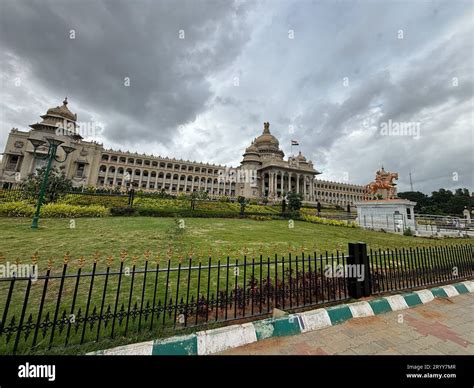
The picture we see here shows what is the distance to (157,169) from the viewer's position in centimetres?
6944

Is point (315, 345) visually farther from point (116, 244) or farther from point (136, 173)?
point (136, 173)

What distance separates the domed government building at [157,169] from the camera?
169ft

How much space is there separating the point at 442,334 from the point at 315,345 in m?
2.15

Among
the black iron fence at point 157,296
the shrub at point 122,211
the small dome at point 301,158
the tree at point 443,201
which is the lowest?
the black iron fence at point 157,296

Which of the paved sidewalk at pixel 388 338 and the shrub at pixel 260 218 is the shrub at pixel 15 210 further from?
the paved sidewalk at pixel 388 338

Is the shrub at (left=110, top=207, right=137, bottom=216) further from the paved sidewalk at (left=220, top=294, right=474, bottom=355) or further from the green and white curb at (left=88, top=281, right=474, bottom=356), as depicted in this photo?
the paved sidewalk at (left=220, top=294, right=474, bottom=355)

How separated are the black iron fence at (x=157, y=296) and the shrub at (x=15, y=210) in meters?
14.1

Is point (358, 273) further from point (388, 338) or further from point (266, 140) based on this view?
point (266, 140)

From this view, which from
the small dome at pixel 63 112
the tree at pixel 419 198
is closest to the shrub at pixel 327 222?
the small dome at pixel 63 112

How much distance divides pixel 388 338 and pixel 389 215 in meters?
20.6

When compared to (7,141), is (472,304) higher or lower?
lower
